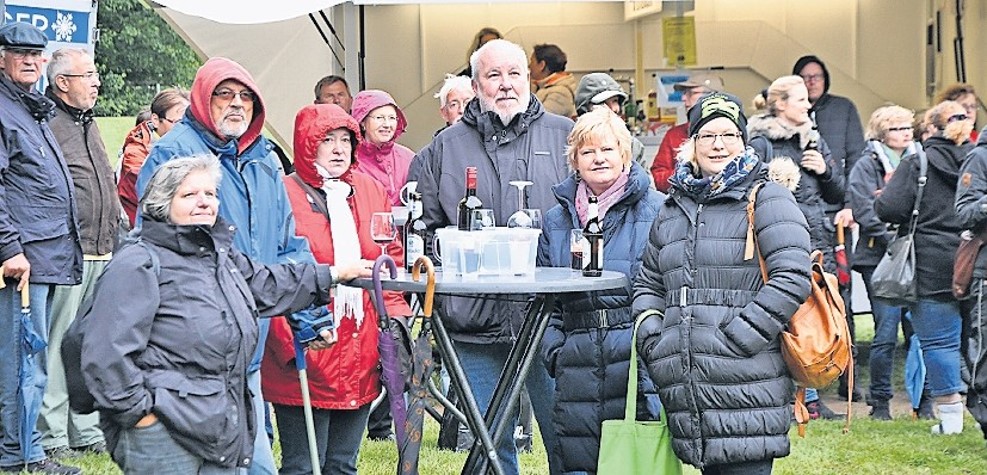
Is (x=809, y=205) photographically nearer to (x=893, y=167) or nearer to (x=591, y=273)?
(x=893, y=167)

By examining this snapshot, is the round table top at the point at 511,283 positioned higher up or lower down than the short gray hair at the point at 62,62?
lower down

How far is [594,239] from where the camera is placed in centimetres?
474

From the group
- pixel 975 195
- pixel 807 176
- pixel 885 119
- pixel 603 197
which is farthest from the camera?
pixel 885 119

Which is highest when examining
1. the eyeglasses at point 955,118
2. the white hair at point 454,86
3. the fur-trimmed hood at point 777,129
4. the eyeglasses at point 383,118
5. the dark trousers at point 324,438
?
the white hair at point 454,86

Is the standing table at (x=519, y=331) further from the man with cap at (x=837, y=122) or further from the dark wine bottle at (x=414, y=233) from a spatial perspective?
the man with cap at (x=837, y=122)

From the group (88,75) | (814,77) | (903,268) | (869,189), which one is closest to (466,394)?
(88,75)

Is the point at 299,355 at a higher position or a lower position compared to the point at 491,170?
lower

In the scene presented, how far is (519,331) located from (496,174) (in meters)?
0.65

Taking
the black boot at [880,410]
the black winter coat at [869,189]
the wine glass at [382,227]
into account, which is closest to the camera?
the wine glass at [382,227]

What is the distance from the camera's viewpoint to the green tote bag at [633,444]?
15.2 ft

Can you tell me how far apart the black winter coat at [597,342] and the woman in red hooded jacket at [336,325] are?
663 millimetres

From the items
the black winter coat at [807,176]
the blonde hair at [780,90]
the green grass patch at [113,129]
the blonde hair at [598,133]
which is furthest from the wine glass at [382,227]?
the green grass patch at [113,129]

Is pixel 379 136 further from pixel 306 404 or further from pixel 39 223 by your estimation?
pixel 306 404

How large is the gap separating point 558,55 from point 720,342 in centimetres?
574
